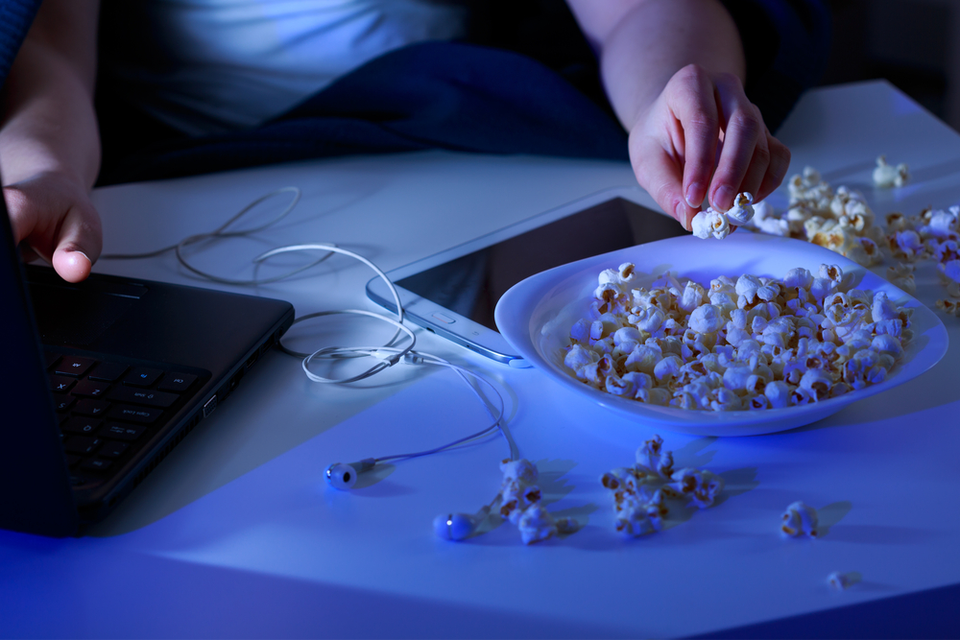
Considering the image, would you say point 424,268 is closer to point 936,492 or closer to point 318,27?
point 936,492

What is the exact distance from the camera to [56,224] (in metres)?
0.72

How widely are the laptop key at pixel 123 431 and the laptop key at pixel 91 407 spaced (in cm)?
2

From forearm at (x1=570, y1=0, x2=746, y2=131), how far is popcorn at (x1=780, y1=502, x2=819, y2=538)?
537 mm

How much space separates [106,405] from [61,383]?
0.05 metres

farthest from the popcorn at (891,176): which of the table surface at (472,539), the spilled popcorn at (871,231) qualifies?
the table surface at (472,539)

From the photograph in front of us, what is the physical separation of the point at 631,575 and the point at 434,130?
2.22ft

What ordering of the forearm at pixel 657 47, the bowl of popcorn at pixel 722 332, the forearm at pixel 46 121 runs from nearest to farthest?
the bowl of popcorn at pixel 722 332 → the forearm at pixel 46 121 → the forearm at pixel 657 47

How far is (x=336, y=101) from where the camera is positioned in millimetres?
1032

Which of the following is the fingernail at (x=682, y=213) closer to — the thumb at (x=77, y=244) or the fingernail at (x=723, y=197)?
the fingernail at (x=723, y=197)

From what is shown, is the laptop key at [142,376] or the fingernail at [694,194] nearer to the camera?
the laptop key at [142,376]

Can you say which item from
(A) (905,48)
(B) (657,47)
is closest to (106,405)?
(B) (657,47)

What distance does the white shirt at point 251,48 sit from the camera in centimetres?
116

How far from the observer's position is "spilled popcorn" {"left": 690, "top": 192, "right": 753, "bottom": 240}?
637 millimetres

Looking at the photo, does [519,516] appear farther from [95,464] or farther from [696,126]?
[696,126]
